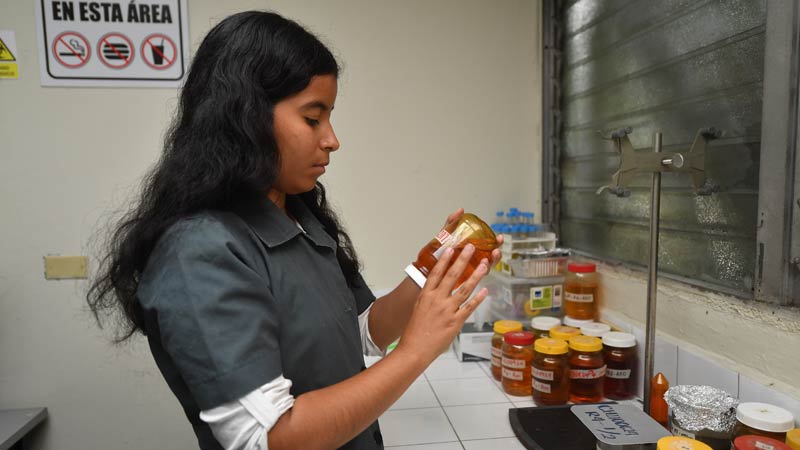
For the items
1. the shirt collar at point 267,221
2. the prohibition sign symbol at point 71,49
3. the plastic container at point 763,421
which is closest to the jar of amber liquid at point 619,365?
the plastic container at point 763,421

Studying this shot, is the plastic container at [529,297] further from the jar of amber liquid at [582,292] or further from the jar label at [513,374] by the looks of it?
the jar label at [513,374]

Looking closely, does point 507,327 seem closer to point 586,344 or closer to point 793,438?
point 586,344

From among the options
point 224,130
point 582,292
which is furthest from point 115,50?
point 582,292

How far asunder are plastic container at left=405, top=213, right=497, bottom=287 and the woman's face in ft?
0.82

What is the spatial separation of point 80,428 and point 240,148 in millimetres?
1628

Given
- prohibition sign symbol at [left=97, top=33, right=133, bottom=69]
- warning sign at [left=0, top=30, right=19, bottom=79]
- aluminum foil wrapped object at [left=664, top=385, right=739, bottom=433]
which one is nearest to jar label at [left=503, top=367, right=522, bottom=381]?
aluminum foil wrapped object at [left=664, top=385, right=739, bottom=433]

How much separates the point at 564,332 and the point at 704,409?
0.45m

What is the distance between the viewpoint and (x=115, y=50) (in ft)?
5.44

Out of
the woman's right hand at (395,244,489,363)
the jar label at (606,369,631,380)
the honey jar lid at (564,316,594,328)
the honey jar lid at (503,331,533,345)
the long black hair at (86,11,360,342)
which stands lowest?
the jar label at (606,369,631,380)

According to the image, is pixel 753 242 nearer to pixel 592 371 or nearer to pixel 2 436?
pixel 592 371

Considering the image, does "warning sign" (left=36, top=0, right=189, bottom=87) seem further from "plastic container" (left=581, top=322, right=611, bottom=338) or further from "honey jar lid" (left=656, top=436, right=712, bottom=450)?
"honey jar lid" (left=656, top=436, right=712, bottom=450)

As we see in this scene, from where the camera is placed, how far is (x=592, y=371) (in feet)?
4.09

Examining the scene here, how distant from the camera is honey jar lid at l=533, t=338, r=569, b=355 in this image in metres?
1.23

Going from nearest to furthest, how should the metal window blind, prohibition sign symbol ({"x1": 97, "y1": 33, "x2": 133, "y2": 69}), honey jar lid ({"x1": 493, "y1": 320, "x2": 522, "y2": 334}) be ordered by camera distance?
the metal window blind → honey jar lid ({"x1": 493, "y1": 320, "x2": 522, "y2": 334}) → prohibition sign symbol ({"x1": 97, "y1": 33, "x2": 133, "y2": 69})
